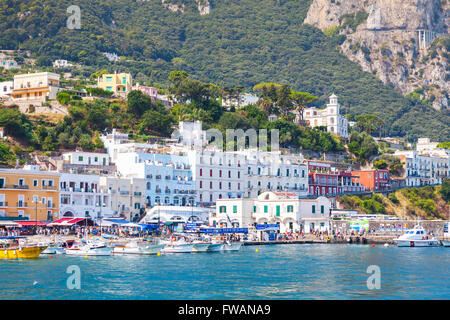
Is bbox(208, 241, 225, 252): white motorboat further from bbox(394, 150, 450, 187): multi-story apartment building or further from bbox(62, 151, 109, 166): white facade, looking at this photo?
bbox(394, 150, 450, 187): multi-story apartment building

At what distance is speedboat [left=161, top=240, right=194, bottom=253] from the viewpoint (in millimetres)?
74625

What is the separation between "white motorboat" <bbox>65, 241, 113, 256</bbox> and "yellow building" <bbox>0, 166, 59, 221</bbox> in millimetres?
13082

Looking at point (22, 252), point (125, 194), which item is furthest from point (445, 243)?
point (22, 252)

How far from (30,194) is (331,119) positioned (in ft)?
269

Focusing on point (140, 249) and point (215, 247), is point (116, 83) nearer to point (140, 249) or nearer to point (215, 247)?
point (215, 247)

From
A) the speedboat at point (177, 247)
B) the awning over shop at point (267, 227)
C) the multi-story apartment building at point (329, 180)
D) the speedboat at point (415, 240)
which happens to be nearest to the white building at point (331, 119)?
the multi-story apartment building at point (329, 180)

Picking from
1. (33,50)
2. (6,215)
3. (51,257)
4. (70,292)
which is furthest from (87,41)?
(70,292)

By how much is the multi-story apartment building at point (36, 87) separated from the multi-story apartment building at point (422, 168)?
62.6 m

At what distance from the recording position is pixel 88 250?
70188mm

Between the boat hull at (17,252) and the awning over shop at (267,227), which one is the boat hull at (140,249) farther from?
the awning over shop at (267,227)

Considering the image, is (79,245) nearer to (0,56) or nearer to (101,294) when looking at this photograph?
(101,294)

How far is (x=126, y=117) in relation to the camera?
12225 cm

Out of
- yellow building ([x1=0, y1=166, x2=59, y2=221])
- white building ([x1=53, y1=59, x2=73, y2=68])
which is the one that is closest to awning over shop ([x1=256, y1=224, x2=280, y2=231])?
yellow building ([x1=0, y1=166, x2=59, y2=221])
